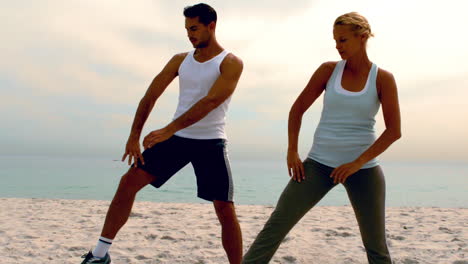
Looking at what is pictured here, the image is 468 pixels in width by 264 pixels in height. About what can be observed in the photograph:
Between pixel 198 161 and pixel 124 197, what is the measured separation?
1.99 feet

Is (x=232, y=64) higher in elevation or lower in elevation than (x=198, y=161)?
higher

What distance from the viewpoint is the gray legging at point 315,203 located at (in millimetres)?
2793

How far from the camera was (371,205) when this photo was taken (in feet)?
9.41

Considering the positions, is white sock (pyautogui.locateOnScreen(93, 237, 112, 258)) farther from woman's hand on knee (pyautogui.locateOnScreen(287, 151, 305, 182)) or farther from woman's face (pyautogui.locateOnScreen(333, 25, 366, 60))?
woman's face (pyautogui.locateOnScreen(333, 25, 366, 60))

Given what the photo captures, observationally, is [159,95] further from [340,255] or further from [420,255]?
[420,255]

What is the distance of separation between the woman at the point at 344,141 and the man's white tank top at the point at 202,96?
0.78 metres

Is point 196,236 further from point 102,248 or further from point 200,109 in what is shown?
point 200,109

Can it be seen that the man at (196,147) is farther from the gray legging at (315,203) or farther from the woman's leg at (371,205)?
the woman's leg at (371,205)

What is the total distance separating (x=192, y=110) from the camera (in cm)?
334

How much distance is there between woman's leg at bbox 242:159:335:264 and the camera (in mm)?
2785

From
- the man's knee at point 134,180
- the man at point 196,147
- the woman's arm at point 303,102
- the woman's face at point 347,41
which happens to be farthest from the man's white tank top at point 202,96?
the woman's face at point 347,41

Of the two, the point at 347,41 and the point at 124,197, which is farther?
the point at 124,197

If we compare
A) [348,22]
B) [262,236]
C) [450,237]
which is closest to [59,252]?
[262,236]

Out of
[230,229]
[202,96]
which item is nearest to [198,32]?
[202,96]
